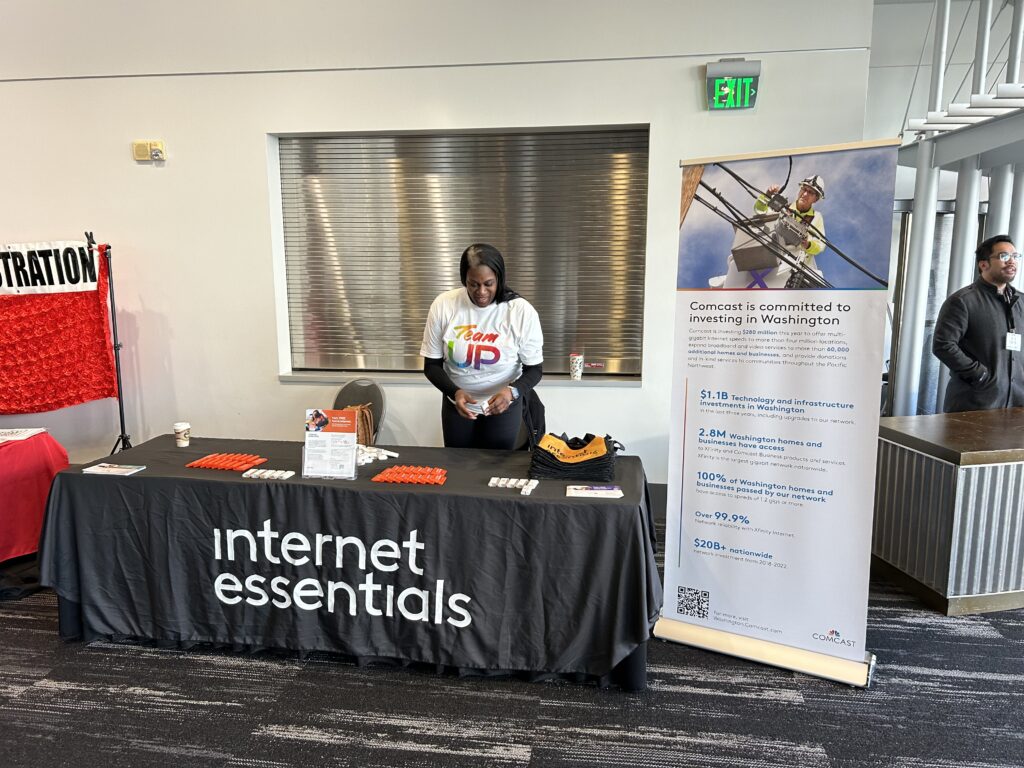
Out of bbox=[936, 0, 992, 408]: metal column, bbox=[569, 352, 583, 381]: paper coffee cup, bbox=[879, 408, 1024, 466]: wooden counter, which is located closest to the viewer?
bbox=[879, 408, 1024, 466]: wooden counter

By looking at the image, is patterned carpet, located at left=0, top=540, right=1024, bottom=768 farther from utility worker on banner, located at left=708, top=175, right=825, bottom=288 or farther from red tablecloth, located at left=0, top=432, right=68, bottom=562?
utility worker on banner, located at left=708, top=175, right=825, bottom=288

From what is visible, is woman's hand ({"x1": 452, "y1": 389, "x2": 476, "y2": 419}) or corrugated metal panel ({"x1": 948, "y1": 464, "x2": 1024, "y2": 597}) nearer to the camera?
corrugated metal panel ({"x1": 948, "y1": 464, "x2": 1024, "y2": 597})

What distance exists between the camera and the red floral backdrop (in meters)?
3.82

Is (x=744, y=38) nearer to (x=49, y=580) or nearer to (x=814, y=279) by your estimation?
(x=814, y=279)

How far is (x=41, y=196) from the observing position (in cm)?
409

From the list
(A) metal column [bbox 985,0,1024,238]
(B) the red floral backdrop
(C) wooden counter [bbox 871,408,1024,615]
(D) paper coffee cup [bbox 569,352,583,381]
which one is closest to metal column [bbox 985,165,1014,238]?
(A) metal column [bbox 985,0,1024,238]

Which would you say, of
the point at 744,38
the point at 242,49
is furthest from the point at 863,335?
the point at 242,49

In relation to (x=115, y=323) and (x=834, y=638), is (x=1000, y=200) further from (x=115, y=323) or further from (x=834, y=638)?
(x=115, y=323)

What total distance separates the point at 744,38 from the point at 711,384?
227 cm

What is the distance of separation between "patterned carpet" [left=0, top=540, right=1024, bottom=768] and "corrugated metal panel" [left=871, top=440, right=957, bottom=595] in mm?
377

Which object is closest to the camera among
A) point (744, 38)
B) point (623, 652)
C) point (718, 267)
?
point (623, 652)

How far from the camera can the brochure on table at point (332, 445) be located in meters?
2.26

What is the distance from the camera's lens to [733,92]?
3498 millimetres

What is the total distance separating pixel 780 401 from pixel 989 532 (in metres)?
1.22
